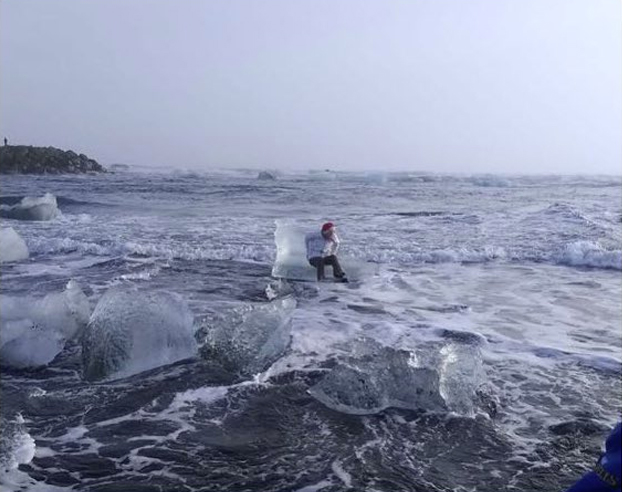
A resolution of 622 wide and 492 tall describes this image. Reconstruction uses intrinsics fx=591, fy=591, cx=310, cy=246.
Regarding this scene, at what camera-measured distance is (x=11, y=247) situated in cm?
1052

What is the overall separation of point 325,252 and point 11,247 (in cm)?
563

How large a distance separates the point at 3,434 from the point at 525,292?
24.1 ft

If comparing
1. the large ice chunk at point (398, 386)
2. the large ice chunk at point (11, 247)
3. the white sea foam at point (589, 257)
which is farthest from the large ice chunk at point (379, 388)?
the white sea foam at point (589, 257)

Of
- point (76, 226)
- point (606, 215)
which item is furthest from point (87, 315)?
point (606, 215)

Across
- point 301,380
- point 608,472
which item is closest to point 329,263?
point 301,380

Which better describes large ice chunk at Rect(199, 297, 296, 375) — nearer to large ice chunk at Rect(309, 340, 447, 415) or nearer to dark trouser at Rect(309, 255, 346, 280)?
large ice chunk at Rect(309, 340, 447, 415)

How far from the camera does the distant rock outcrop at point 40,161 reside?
42594 mm

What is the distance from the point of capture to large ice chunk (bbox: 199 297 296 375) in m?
5.05

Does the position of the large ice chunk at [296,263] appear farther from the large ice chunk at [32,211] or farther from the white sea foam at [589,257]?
the large ice chunk at [32,211]

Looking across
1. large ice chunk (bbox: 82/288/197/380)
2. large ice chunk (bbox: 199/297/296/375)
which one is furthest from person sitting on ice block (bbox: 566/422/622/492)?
large ice chunk (bbox: 82/288/197/380)

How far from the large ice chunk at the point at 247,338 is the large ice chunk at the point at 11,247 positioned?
6.41 meters

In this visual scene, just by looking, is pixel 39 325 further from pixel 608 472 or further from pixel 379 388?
pixel 608 472

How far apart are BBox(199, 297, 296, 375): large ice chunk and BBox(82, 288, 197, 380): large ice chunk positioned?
26cm

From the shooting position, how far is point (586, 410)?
14.5 feet
